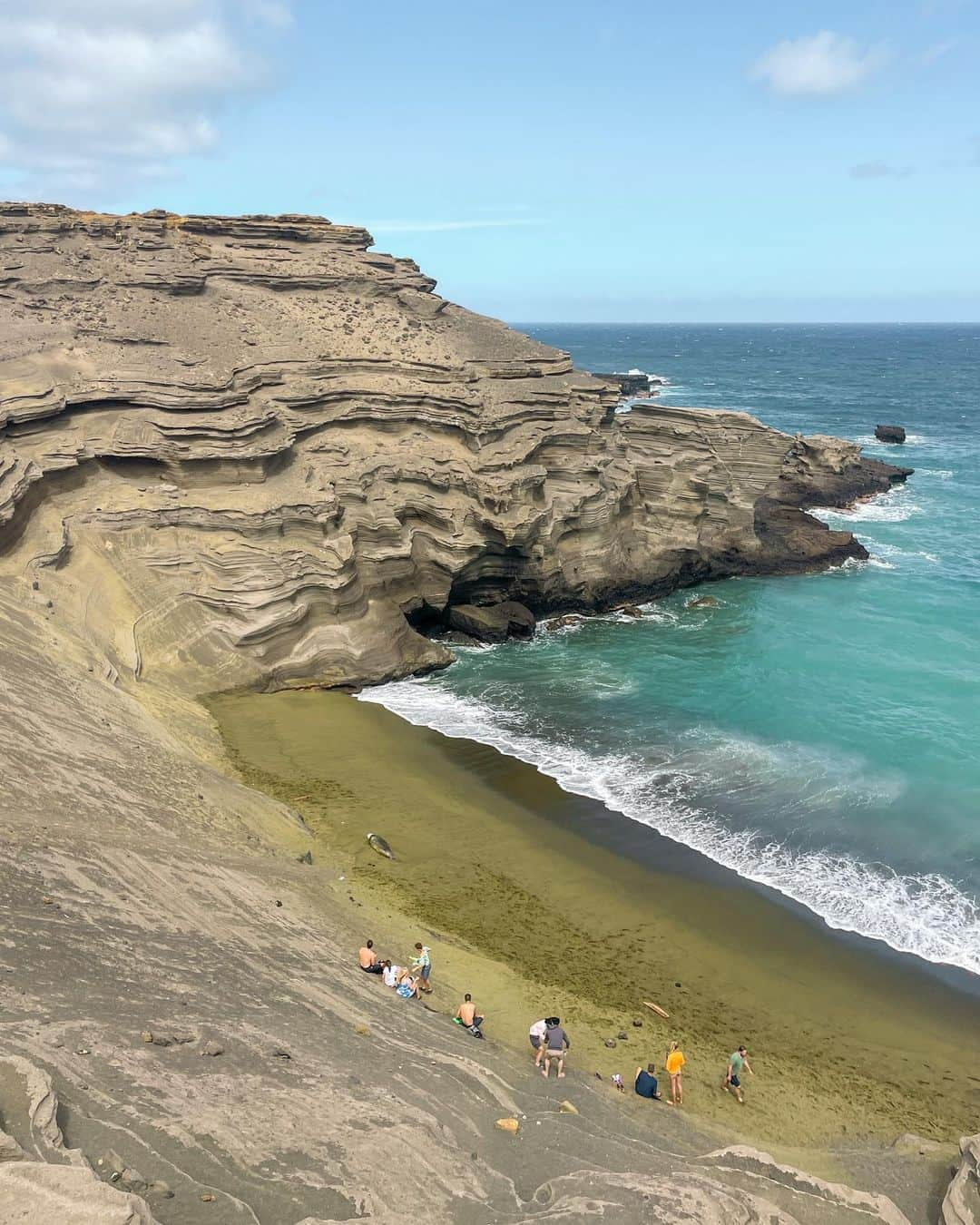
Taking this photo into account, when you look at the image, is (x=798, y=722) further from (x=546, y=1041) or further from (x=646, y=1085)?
(x=546, y=1041)

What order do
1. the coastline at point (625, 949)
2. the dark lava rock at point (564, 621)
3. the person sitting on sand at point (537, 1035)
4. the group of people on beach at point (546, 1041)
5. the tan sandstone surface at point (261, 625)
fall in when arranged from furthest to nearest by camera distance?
1. the dark lava rock at point (564, 621)
2. the coastline at point (625, 949)
3. the person sitting on sand at point (537, 1035)
4. the group of people on beach at point (546, 1041)
5. the tan sandstone surface at point (261, 625)

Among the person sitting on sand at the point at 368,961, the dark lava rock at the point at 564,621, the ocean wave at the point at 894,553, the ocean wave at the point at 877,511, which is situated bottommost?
the person sitting on sand at the point at 368,961

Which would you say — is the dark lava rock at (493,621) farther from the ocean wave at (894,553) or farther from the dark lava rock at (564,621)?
the ocean wave at (894,553)

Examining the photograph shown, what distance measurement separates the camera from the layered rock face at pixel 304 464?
27.1 metres

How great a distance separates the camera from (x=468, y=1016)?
1421 cm

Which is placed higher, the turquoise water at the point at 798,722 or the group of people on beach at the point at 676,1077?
the turquoise water at the point at 798,722

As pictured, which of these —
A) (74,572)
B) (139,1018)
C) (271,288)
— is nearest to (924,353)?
(271,288)

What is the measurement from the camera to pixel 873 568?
4269 centimetres

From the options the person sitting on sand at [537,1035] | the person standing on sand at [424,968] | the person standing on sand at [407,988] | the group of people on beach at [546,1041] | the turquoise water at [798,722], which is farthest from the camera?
the turquoise water at [798,722]

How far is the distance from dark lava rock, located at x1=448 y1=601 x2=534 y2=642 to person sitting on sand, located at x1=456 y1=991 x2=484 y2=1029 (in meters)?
19.9

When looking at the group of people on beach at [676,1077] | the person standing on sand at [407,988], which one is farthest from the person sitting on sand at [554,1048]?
the person standing on sand at [407,988]

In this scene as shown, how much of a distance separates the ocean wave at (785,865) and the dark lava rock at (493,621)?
6.85 metres

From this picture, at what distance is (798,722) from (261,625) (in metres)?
16.2

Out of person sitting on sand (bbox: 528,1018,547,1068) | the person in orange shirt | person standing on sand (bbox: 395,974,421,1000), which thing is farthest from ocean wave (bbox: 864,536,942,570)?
person standing on sand (bbox: 395,974,421,1000)
